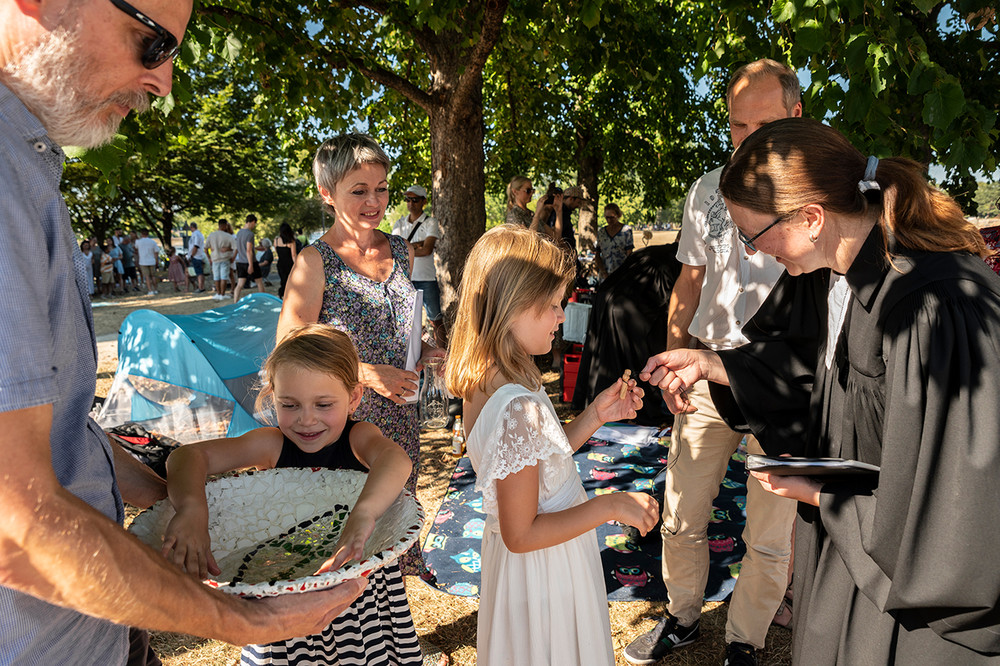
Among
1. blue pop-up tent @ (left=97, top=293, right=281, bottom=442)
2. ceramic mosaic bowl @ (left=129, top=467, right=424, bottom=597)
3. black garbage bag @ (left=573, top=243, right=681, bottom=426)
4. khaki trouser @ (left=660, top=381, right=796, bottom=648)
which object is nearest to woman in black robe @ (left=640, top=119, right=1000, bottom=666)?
khaki trouser @ (left=660, top=381, right=796, bottom=648)

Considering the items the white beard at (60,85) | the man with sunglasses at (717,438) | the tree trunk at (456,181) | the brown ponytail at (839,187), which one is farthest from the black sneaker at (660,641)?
the tree trunk at (456,181)

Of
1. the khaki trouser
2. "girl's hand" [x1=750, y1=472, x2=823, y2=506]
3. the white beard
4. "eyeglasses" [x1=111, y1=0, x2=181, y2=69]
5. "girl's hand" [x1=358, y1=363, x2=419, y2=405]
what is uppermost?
"eyeglasses" [x1=111, y1=0, x2=181, y2=69]

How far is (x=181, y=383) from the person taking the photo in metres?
5.27

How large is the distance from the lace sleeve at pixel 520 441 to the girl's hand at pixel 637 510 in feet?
0.73

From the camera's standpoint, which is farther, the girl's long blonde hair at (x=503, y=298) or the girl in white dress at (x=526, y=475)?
the girl's long blonde hair at (x=503, y=298)

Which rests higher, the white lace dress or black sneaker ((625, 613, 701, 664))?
the white lace dress

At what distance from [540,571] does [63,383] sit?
1.45 meters

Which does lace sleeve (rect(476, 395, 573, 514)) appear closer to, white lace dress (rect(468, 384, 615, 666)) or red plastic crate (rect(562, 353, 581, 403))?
white lace dress (rect(468, 384, 615, 666))

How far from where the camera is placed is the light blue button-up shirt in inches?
32.6

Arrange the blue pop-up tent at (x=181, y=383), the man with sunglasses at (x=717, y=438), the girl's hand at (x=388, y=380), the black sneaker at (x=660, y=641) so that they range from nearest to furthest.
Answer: the girl's hand at (x=388, y=380)
the man with sunglasses at (x=717, y=438)
the black sneaker at (x=660, y=641)
the blue pop-up tent at (x=181, y=383)

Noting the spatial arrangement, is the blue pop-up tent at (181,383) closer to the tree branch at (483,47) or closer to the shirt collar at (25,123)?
the tree branch at (483,47)

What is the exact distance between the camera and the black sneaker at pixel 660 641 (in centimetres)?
296

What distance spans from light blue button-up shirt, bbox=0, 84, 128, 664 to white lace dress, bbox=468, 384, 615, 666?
101cm

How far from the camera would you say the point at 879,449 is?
5.32 ft
